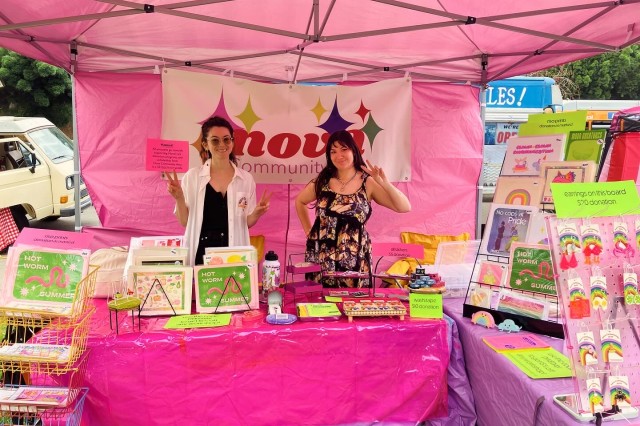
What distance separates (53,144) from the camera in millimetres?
8570

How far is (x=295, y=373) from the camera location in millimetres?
2057

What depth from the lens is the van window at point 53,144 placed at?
8.21 meters

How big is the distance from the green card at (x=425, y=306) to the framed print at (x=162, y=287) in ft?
3.21

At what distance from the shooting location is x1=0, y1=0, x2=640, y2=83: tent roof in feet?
9.12

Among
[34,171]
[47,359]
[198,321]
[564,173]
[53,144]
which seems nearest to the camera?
[47,359]

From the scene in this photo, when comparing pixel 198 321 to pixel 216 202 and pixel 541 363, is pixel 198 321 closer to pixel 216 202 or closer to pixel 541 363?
pixel 216 202

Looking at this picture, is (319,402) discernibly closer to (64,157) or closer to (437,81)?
(437,81)

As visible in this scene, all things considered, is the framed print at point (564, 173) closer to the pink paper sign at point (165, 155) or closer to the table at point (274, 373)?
the table at point (274, 373)

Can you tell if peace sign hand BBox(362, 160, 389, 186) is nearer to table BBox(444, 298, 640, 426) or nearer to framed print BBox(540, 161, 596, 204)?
table BBox(444, 298, 640, 426)

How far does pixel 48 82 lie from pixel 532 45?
16.8m

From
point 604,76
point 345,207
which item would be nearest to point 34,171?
point 345,207

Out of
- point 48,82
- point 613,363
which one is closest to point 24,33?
point 613,363

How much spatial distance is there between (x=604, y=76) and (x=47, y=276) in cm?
2323

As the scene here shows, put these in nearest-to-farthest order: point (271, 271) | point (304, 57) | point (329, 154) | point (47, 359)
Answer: point (47, 359) → point (271, 271) → point (329, 154) → point (304, 57)
